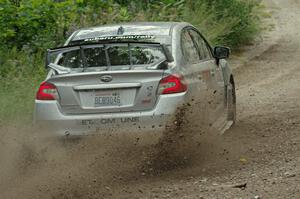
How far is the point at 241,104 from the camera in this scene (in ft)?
45.8

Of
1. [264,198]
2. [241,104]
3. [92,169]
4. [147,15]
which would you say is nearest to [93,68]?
[92,169]

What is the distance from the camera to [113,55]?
8.57m

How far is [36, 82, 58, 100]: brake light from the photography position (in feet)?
27.6

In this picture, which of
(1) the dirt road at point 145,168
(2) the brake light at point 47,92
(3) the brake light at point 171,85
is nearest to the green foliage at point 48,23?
(1) the dirt road at point 145,168

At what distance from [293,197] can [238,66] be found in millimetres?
12787

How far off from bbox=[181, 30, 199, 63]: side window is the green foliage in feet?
9.10

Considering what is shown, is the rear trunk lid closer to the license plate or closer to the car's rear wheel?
the license plate

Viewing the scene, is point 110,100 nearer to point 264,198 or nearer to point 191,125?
point 191,125

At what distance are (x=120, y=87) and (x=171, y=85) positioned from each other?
1.72 feet

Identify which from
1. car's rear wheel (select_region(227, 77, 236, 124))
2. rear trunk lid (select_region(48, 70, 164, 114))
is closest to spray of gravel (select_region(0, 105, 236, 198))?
rear trunk lid (select_region(48, 70, 164, 114))

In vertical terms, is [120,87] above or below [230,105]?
above

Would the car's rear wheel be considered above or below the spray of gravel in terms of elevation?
below

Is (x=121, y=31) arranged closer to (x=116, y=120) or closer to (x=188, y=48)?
(x=188, y=48)

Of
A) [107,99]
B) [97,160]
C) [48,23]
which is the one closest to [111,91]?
[107,99]
